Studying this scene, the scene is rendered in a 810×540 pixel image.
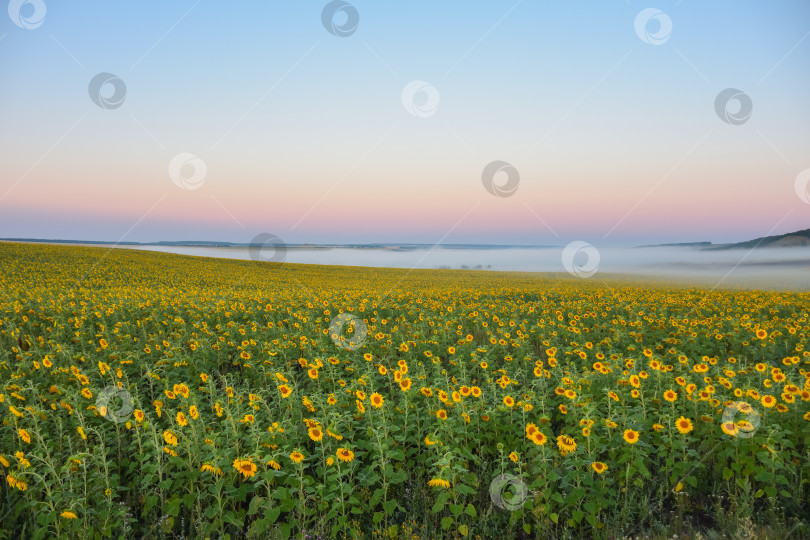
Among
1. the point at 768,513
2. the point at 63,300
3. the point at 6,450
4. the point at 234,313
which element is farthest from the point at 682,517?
the point at 63,300

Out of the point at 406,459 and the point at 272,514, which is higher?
the point at 406,459

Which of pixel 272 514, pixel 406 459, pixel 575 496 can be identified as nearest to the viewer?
pixel 272 514

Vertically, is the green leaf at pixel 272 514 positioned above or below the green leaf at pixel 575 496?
below

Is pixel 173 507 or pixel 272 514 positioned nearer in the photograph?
pixel 272 514

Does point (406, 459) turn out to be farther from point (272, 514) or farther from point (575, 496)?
point (575, 496)

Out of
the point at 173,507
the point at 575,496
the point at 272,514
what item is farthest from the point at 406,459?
the point at 173,507

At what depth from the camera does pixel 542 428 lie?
459 centimetres

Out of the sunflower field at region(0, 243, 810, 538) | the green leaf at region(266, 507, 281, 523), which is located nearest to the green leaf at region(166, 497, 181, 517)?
the sunflower field at region(0, 243, 810, 538)

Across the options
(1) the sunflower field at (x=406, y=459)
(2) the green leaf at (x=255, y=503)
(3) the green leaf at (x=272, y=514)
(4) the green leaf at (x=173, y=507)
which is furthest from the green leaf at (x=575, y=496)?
(4) the green leaf at (x=173, y=507)

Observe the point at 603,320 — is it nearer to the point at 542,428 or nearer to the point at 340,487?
the point at 542,428

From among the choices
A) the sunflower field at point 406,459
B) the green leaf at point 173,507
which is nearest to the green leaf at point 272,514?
the sunflower field at point 406,459

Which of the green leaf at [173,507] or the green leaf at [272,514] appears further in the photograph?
the green leaf at [173,507]

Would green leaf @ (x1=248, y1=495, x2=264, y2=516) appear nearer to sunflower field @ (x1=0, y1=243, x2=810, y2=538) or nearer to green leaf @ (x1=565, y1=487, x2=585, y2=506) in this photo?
sunflower field @ (x1=0, y1=243, x2=810, y2=538)

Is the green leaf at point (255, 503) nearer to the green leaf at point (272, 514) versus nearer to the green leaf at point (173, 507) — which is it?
the green leaf at point (272, 514)
